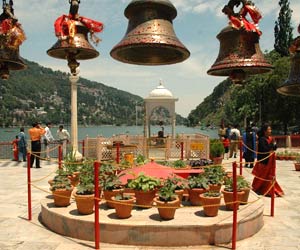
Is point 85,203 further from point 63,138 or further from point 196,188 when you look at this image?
point 63,138

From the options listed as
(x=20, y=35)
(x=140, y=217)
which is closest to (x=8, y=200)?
(x=140, y=217)

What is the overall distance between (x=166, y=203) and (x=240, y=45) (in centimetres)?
294

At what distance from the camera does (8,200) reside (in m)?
9.90

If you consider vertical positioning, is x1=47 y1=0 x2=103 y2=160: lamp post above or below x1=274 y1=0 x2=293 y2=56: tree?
below

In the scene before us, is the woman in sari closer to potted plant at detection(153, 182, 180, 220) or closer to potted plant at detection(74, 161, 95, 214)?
potted plant at detection(153, 182, 180, 220)

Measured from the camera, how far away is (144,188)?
6.98 m

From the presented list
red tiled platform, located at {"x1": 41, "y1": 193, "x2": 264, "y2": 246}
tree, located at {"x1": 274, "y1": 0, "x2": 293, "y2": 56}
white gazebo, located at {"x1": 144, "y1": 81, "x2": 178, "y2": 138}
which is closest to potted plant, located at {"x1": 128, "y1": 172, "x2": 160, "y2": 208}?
red tiled platform, located at {"x1": 41, "y1": 193, "x2": 264, "y2": 246}

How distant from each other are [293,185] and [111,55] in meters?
8.76

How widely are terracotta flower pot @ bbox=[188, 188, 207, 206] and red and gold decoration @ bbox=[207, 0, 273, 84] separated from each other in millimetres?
2531

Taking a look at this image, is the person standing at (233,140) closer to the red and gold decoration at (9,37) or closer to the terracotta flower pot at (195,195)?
the terracotta flower pot at (195,195)

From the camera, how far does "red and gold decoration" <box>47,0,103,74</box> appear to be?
6312mm

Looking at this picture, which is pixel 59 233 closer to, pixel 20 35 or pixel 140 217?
pixel 140 217

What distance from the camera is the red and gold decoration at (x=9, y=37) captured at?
567 cm

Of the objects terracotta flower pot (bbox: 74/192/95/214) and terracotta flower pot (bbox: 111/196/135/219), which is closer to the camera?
terracotta flower pot (bbox: 111/196/135/219)
